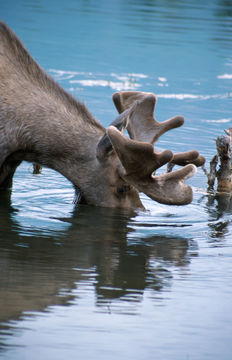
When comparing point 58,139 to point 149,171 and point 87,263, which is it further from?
point 87,263

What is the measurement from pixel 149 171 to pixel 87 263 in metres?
1.07

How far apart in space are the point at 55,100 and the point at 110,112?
5.49 meters

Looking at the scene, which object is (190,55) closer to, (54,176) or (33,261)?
(54,176)

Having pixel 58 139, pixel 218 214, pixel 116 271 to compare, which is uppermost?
pixel 58 139

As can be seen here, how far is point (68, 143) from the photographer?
6484 millimetres

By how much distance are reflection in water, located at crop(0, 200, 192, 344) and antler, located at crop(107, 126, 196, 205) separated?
434 millimetres

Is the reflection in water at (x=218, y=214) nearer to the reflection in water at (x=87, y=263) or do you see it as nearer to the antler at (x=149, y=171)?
the reflection in water at (x=87, y=263)

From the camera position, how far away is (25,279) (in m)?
4.96

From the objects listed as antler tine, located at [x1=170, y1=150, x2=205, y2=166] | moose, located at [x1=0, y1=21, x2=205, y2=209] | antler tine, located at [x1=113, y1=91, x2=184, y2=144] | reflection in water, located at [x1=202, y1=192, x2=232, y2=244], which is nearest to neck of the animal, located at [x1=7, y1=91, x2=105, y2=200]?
moose, located at [x1=0, y1=21, x2=205, y2=209]

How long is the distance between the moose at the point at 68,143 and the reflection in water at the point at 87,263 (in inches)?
11.2

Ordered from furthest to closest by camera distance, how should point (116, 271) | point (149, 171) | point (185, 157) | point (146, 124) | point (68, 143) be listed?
point (146, 124), point (185, 157), point (68, 143), point (149, 171), point (116, 271)

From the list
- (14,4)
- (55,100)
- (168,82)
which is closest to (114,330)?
(55,100)

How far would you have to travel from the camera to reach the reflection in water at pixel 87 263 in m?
4.68

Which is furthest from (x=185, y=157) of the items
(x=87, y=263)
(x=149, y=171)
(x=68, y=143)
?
(x=87, y=263)
